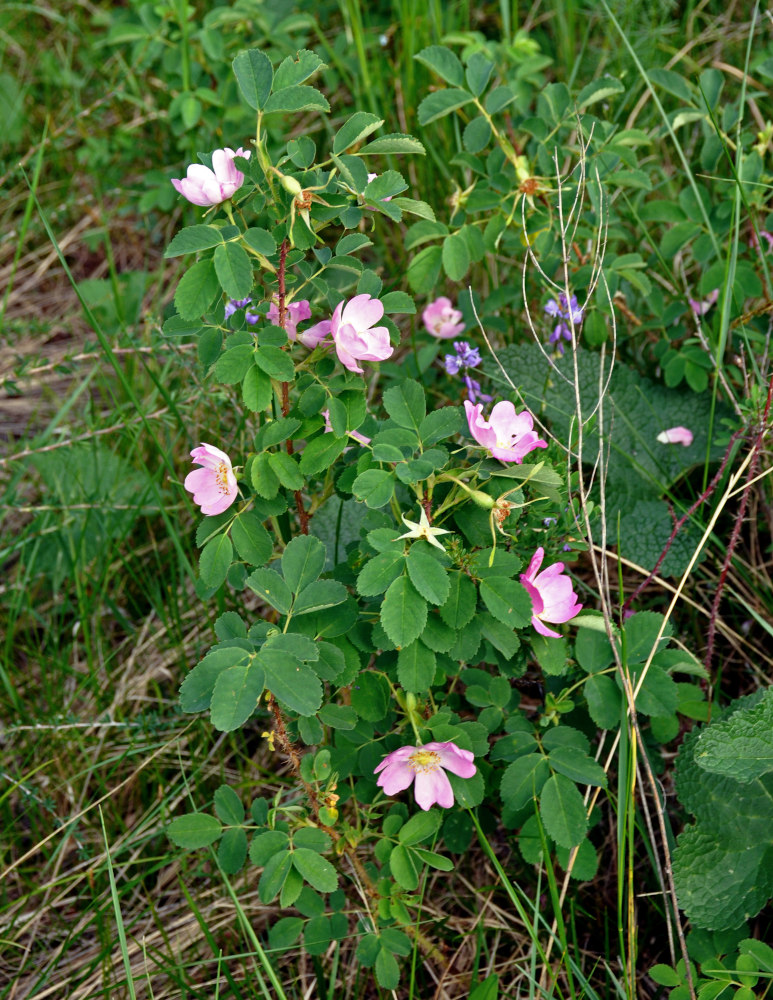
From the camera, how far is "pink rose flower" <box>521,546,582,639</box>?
142cm

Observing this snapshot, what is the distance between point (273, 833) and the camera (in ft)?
4.51

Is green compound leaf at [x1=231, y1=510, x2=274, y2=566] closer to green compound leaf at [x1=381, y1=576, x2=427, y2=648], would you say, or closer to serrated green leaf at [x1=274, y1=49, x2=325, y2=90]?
green compound leaf at [x1=381, y1=576, x2=427, y2=648]

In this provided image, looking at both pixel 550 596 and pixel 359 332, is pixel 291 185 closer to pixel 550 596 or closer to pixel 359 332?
pixel 359 332

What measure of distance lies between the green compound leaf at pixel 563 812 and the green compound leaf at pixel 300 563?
1.60 ft

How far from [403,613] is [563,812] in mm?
427

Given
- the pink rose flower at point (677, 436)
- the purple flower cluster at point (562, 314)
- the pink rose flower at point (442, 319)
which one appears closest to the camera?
the purple flower cluster at point (562, 314)

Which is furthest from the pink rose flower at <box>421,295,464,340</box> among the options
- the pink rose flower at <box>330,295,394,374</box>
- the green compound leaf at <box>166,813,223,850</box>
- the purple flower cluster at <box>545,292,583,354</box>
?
the green compound leaf at <box>166,813,223,850</box>

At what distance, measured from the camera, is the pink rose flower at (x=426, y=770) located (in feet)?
4.55

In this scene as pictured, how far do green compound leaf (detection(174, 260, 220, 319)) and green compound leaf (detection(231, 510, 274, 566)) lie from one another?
311mm

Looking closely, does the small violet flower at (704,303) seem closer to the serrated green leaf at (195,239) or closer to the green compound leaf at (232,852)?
the serrated green leaf at (195,239)

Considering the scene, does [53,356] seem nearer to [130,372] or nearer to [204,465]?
[130,372]

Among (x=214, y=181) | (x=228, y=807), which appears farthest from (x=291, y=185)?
(x=228, y=807)

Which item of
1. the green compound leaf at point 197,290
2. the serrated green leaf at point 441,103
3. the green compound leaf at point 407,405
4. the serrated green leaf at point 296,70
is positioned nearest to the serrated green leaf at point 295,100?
the serrated green leaf at point 296,70

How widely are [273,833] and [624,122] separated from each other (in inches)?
88.5
